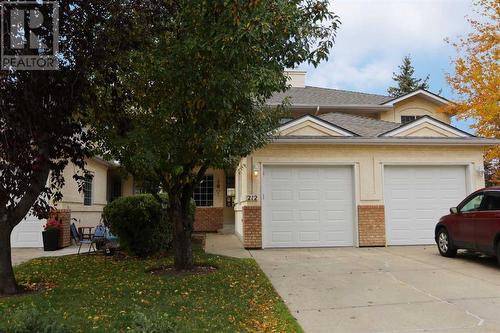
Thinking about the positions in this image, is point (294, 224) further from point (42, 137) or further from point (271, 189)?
point (42, 137)

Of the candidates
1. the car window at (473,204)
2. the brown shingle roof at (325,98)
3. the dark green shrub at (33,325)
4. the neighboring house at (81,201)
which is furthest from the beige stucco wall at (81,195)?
the car window at (473,204)

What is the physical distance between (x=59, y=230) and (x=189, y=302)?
931 centimetres

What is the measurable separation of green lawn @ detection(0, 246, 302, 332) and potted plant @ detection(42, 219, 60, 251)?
12.8ft

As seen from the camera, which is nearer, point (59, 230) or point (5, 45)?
point (5, 45)

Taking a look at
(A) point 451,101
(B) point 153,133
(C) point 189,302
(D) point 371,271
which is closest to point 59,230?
(B) point 153,133

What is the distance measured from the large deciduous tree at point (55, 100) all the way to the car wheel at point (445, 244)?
28.8ft

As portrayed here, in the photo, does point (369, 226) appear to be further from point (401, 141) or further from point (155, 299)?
point (155, 299)

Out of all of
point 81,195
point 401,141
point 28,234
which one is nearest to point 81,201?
point 81,195

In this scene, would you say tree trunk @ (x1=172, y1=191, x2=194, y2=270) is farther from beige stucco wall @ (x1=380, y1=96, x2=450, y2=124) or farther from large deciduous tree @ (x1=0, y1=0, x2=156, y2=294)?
beige stucco wall @ (x1=380, y1=96, x2=450, y2=124)

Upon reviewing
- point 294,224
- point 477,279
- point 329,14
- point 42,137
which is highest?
point 329,14

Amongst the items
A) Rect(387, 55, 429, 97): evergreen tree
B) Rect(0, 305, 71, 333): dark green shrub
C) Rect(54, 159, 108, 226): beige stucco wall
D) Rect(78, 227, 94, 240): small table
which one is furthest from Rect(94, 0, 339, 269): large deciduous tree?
Rect(387, 55, 429, 97): evergreen tree

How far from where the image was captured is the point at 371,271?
9.23 metres

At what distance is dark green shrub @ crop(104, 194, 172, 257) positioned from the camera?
11.5 m

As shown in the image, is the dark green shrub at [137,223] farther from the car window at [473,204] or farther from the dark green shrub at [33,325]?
the car window at [473,204]
